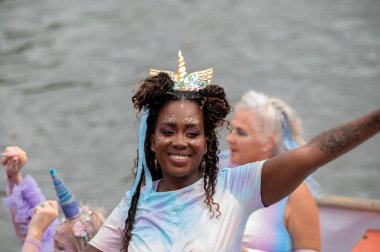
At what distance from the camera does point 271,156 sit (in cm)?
452

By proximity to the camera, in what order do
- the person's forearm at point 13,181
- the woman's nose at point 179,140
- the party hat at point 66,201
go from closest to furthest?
1. the woman's nose at point 179,140
2. the party hat at point 66,201
3. the person's forearm at point 13,181

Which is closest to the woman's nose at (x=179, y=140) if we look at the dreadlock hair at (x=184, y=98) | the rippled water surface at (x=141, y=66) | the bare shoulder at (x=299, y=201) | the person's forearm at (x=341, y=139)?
the dreadlock hair at (x=184, y=98)

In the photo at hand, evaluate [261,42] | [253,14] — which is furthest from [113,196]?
[253,14]

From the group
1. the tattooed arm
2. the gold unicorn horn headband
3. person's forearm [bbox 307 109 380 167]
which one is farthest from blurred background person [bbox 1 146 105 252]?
person's forearm [bbox 307 109 380 167]

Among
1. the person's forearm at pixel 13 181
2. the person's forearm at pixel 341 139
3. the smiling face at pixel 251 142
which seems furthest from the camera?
the smiling face at pixel 251 142

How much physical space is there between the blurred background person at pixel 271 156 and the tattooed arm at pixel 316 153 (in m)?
1.55

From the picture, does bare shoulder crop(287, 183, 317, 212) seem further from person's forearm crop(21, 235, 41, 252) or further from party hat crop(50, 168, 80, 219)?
person's forearm crop(21, 235, 41, 252)

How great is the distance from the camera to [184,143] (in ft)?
8.98

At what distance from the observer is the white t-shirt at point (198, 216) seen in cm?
262

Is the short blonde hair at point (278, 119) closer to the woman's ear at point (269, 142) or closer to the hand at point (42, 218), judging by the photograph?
the woman's ear at point (269, 142)

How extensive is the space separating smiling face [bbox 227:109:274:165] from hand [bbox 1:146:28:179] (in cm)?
121

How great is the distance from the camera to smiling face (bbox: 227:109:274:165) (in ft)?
14.8

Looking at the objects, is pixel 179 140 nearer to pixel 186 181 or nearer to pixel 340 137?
pixel 186 181

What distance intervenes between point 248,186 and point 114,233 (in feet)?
1.82
